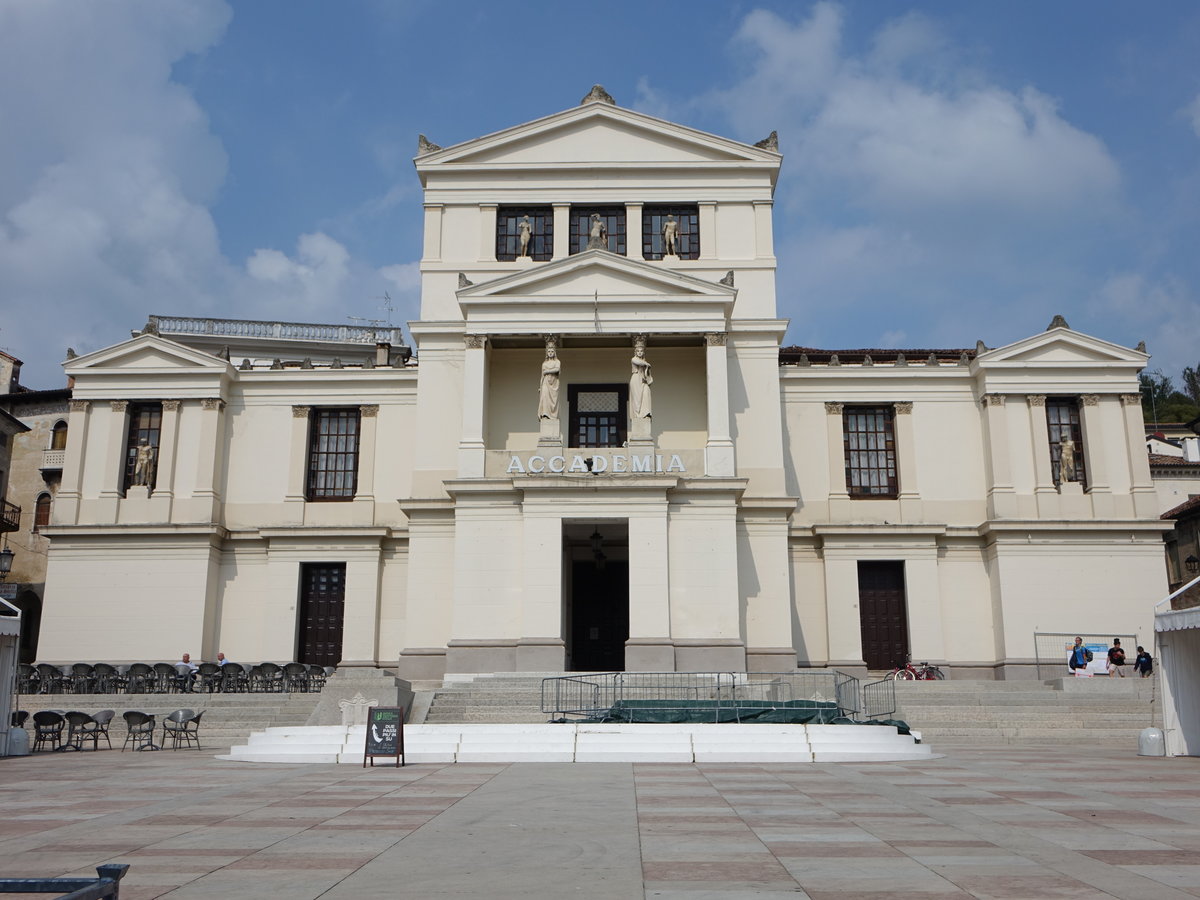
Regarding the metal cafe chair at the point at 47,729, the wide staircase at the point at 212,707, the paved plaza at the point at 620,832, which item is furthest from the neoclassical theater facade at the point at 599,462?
the paved plaza at the point at 620,832

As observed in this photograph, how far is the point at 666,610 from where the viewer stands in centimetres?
3130

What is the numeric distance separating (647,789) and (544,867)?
19.2 ft

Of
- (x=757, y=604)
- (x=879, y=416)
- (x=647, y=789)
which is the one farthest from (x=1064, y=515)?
(x=647, y=789)

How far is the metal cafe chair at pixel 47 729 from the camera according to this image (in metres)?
23.4

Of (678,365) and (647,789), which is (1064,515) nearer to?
(678,365)

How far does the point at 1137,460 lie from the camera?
36375 mm

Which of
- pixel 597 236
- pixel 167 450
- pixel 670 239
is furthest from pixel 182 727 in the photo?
pixel 670 239

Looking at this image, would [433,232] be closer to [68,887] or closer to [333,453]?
[333,453]

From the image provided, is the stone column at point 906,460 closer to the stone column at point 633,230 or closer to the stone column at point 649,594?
the stone column at point 649,594

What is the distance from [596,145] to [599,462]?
1190 cm

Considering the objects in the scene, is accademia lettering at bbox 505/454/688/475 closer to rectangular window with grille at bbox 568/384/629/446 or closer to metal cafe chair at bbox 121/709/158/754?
rectangular window with grille at bbox 568/384/629/446

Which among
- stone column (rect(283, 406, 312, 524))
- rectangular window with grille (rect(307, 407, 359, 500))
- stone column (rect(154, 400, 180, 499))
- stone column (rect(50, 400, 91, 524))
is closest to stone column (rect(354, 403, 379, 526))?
rectangular window with grille (rect(307, 407, 359, 500))

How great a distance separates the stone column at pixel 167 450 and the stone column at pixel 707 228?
18152 millimetres

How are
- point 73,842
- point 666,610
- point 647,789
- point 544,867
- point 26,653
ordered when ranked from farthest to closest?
1. point 26,653
2. point 666,610
3. point 647,789
4. point 73,842
5. point 544,867
